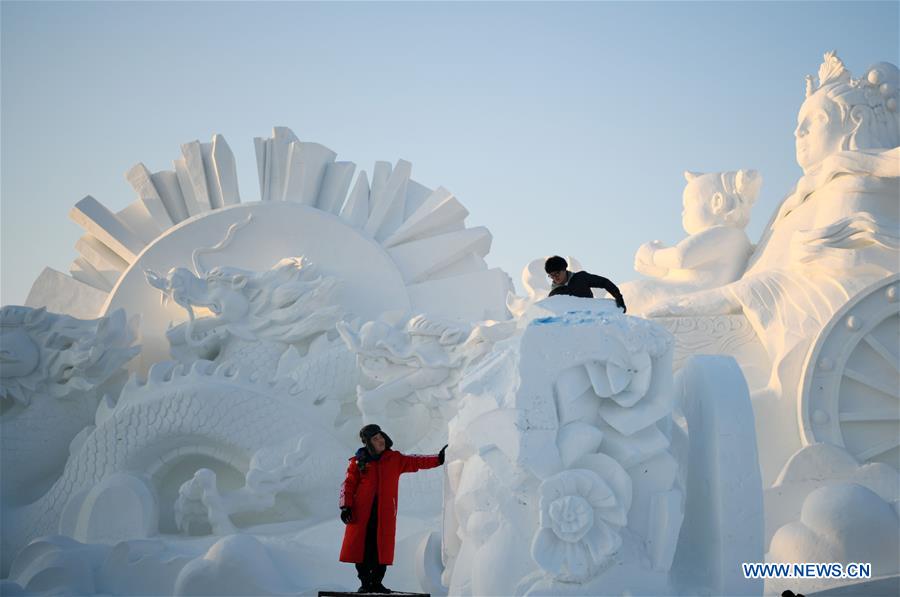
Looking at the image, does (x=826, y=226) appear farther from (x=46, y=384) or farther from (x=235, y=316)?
(x=46, y=384)

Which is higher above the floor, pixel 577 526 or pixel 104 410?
pixel 104 410

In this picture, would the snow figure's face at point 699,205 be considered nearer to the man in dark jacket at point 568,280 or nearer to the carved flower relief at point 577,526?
the man in dark jacket at point 568,280

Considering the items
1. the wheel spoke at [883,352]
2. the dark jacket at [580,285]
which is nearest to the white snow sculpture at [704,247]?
the wheel spoke at [883,352]

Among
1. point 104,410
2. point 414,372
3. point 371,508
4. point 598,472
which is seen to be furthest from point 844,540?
point 104,410

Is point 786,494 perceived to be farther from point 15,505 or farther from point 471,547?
point 15,505

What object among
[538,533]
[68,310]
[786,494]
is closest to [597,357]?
[538,533]

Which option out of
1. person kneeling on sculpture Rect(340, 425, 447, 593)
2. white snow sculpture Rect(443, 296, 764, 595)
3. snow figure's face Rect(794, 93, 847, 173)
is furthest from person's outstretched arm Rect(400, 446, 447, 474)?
snow figure's face Rect(794, 93, 847, 173)

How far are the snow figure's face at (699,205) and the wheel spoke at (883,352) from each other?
165cm

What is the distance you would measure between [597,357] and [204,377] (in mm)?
3892

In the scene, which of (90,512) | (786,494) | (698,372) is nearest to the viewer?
(698,372)

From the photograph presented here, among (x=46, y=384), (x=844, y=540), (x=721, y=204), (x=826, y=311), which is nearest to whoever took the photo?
(x=844, y=540)

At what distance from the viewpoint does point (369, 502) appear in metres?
4.09

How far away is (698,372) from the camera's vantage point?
3.91 m

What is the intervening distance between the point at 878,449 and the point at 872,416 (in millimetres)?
177
